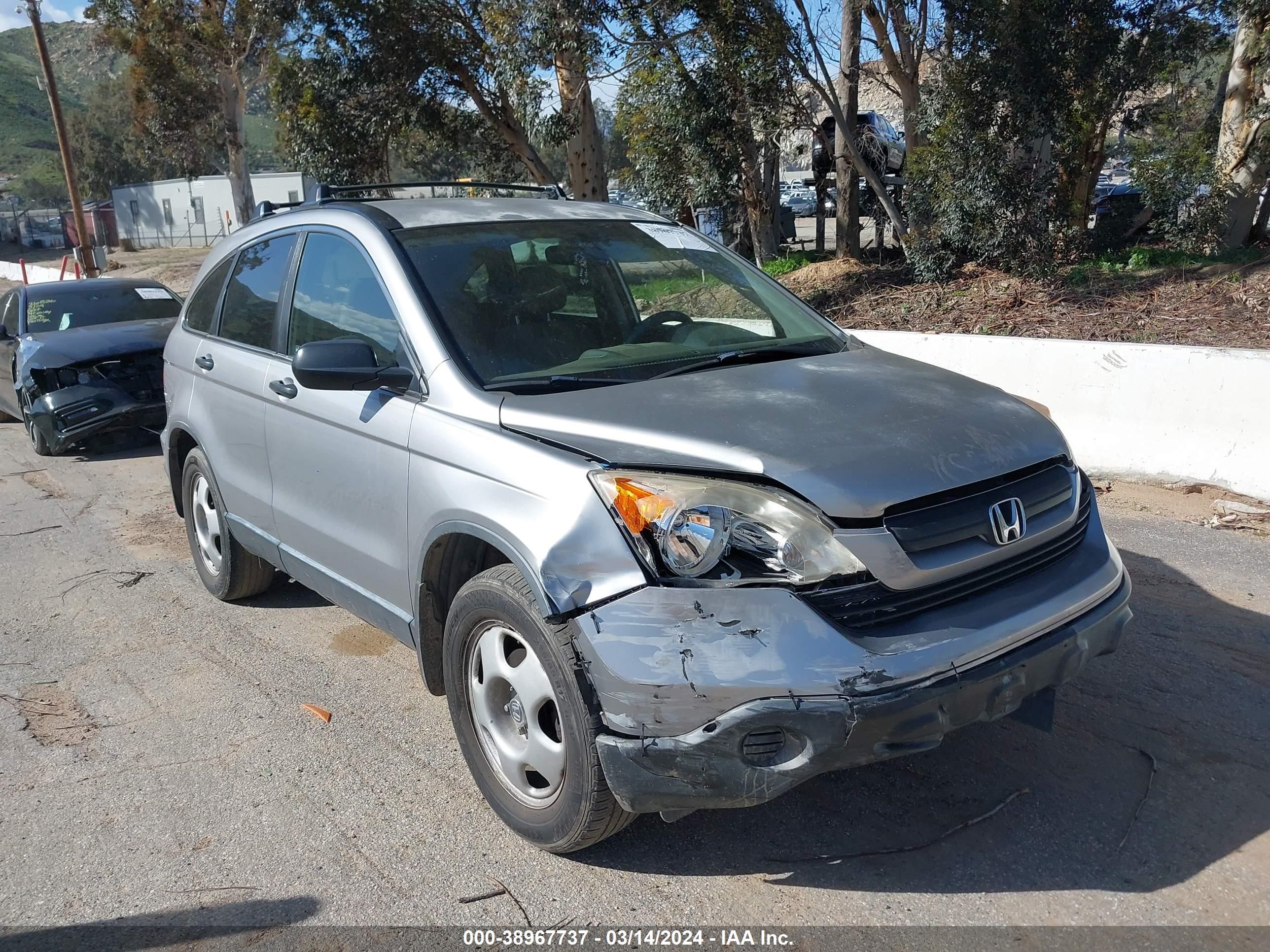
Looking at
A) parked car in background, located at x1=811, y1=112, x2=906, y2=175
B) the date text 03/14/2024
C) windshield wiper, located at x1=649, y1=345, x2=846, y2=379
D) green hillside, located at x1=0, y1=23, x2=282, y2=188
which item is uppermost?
green hillside, located at x1=0, y1=23, x2=282, y2=188

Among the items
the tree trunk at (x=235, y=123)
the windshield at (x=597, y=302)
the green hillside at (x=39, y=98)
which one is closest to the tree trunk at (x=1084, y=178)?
the windshield at (x=597, y=302)

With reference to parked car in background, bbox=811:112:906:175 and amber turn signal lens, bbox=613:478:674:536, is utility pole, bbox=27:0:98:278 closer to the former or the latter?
parked car in background, bbox=811:112:906:175

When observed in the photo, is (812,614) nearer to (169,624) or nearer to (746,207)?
(169,624)

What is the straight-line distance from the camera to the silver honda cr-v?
2.67 meters

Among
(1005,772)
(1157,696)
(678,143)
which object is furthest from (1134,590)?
(678,143)

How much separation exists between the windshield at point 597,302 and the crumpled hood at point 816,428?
0.28m

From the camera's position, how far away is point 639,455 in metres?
2.88

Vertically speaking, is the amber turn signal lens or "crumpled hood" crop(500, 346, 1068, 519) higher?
"crumpled hood" crop(500, 346, 1068, 519)

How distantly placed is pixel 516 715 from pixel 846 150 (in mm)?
12368

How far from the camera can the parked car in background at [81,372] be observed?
358 inches

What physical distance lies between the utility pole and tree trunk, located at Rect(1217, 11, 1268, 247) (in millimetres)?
30063

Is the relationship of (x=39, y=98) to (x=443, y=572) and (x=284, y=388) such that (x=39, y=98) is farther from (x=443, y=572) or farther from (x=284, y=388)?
(x=443, y=572)

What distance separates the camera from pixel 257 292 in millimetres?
4820

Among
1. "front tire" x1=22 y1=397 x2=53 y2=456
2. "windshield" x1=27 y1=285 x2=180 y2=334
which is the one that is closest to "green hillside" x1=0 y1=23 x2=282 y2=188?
"windshield" x1=27 y1=285 x2=180 y2=334
